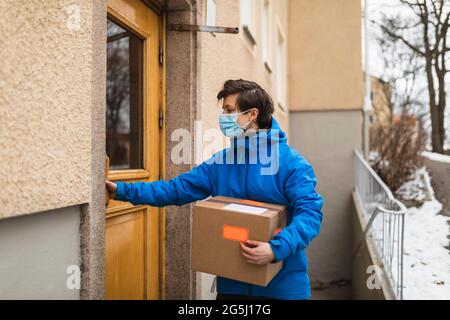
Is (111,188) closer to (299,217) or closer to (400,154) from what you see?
(299,217)

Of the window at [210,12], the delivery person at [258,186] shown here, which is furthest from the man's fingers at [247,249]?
the window at [210,12]

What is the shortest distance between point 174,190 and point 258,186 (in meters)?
0.50

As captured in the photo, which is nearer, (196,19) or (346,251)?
(196,19)

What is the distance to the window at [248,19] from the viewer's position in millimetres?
4680

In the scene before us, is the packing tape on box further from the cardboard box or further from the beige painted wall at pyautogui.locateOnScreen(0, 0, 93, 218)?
the beige painted wall at pyautogui.locateOnScreen(0, 0, 93, 218)

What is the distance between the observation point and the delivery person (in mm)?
1741

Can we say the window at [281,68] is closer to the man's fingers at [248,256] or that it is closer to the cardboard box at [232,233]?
the cardboard box at [232,233]

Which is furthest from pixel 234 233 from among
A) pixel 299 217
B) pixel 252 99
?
pixel 252 99

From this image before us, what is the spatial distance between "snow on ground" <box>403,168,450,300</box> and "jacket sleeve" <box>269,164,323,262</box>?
2.55m

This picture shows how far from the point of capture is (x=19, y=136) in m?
1.31
